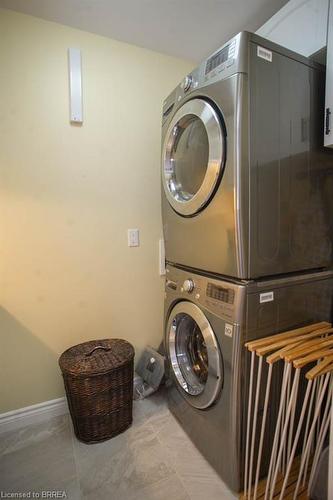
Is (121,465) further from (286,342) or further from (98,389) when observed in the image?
(286,342)

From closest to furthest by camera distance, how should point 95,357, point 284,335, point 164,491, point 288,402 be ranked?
point 288,402 < point 284,335 < point 164,491 < point 95,357

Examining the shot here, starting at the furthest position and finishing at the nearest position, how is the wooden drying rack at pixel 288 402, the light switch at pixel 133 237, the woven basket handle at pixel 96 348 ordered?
1. the light switch at pixel 133 237
2. the woven basket handle at pixel 96 348
3. the wooden drying rack at pixel 288 402

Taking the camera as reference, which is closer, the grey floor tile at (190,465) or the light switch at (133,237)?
the grey floor tile at (190,465)

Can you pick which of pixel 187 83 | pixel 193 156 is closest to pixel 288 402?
pixel 193 156

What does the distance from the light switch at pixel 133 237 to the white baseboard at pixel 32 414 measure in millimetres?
1063

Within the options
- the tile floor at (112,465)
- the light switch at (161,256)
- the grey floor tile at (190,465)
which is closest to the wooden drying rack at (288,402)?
the grey floor tile at (190,465)

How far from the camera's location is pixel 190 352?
59.1 inches

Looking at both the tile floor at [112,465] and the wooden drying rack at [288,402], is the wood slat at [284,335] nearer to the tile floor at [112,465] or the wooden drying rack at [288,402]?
the wooden drying rack at [288,402]

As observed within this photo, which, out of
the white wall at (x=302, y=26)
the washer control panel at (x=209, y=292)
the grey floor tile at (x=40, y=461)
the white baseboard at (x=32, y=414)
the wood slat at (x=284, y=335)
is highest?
the white wall at (x=302, y=26)

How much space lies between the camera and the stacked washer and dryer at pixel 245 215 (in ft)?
3.21

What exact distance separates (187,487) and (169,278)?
959mm

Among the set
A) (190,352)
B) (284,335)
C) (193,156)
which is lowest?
(190,352)

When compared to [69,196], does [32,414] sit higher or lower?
lower

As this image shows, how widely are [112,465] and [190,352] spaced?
25.8 inches
